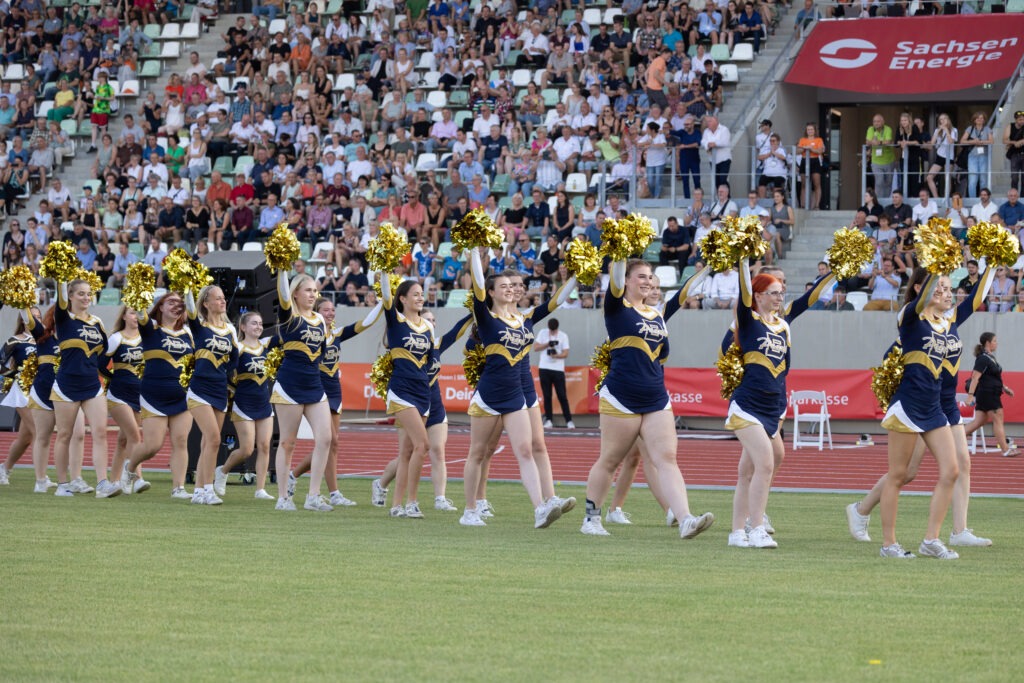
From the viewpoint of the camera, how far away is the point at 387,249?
1070cm

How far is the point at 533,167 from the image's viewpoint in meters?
23.8

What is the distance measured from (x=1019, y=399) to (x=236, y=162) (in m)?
14.4

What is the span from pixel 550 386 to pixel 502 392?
458 inches

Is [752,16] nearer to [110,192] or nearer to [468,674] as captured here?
[110,192]

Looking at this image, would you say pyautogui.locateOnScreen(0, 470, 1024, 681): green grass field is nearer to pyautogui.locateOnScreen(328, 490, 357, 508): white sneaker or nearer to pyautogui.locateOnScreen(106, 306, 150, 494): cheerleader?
pyautogui.locateOnScreen(328, 490, 357, 508): white sneaker

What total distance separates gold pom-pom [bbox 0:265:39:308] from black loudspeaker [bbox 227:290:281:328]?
2.34 metres

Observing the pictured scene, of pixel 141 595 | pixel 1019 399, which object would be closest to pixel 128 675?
pixel 141 595

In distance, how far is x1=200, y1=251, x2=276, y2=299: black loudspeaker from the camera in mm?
14500

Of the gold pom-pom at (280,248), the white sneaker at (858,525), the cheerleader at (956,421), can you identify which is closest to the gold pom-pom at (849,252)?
the cheerleader at (956,421)

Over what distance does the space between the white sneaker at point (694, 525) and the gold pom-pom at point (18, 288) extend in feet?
20.7

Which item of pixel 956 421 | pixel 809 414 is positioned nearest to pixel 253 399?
pixel 956 421

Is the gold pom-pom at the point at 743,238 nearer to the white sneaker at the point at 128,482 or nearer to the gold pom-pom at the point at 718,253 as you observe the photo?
the gold pom-pom at the point at 718,253

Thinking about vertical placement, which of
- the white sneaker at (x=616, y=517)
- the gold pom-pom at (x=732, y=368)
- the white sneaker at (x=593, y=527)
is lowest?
the white sneaker at (x=616, y=517)

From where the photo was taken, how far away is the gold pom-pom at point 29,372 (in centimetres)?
1299
